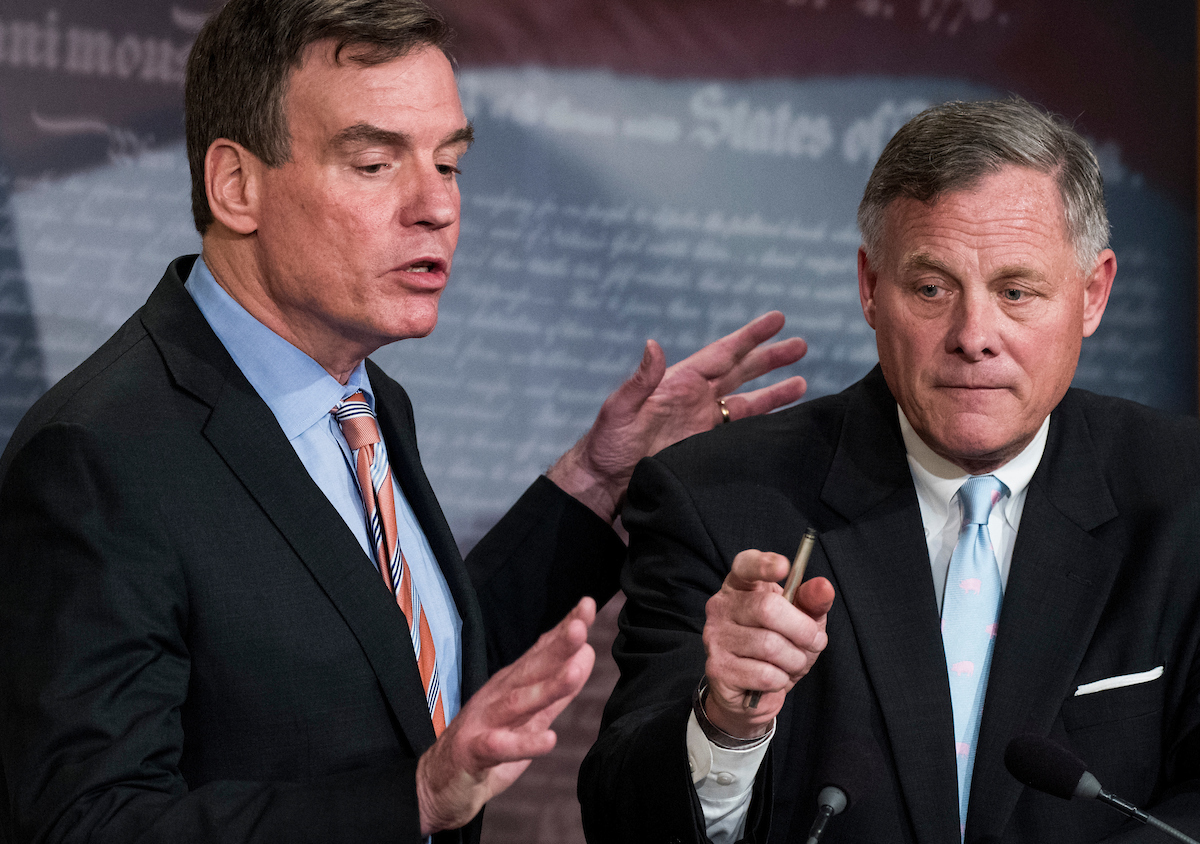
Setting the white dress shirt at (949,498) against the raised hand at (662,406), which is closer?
the white dress shirt at (949,498)

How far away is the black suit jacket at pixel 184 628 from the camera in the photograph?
50.9 inches

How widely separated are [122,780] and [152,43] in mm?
2234

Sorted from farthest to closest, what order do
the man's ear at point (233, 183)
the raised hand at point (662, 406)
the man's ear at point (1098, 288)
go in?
the raised hand at point (662, 406) < the man's ear at point (1098, 288) < the man's ear at point (233, 183)

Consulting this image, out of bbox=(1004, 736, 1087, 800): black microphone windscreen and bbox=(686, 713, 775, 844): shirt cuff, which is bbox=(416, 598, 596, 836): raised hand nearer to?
bbox=(686, 713, 775, 844): shirt cuff

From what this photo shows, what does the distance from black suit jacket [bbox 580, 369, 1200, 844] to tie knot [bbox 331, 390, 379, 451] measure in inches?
18.2

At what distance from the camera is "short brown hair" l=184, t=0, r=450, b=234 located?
1.61 meters

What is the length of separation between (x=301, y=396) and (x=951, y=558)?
0.98 metres

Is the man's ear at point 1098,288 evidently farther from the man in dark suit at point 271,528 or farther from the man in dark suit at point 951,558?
the man in dark suit at point 271,528

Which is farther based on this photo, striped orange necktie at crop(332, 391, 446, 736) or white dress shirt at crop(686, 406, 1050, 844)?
white dress shirt at crop(686, 406, 1050, 844)

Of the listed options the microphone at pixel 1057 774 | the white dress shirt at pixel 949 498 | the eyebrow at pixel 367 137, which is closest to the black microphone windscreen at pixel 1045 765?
the microphone at pixel 1057 774

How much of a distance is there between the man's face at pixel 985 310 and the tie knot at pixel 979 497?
0.04m

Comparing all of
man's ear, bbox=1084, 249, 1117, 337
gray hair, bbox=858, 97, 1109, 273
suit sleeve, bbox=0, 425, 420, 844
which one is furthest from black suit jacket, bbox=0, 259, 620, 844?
man's ear, bbox=1084, 249, 1117, 337

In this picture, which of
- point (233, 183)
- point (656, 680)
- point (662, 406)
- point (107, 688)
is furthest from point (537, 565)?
point (107, 688)

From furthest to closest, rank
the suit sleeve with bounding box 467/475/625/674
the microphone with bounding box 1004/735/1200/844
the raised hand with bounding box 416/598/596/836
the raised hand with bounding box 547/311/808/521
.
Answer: the raised hand with bounding box 547/311/808/521
the suit sleeve with bounding box 467/475/625/674
the microphone with bounding box 1004/735/1200/844
the raised hand with bounding box 416/598/596/836
